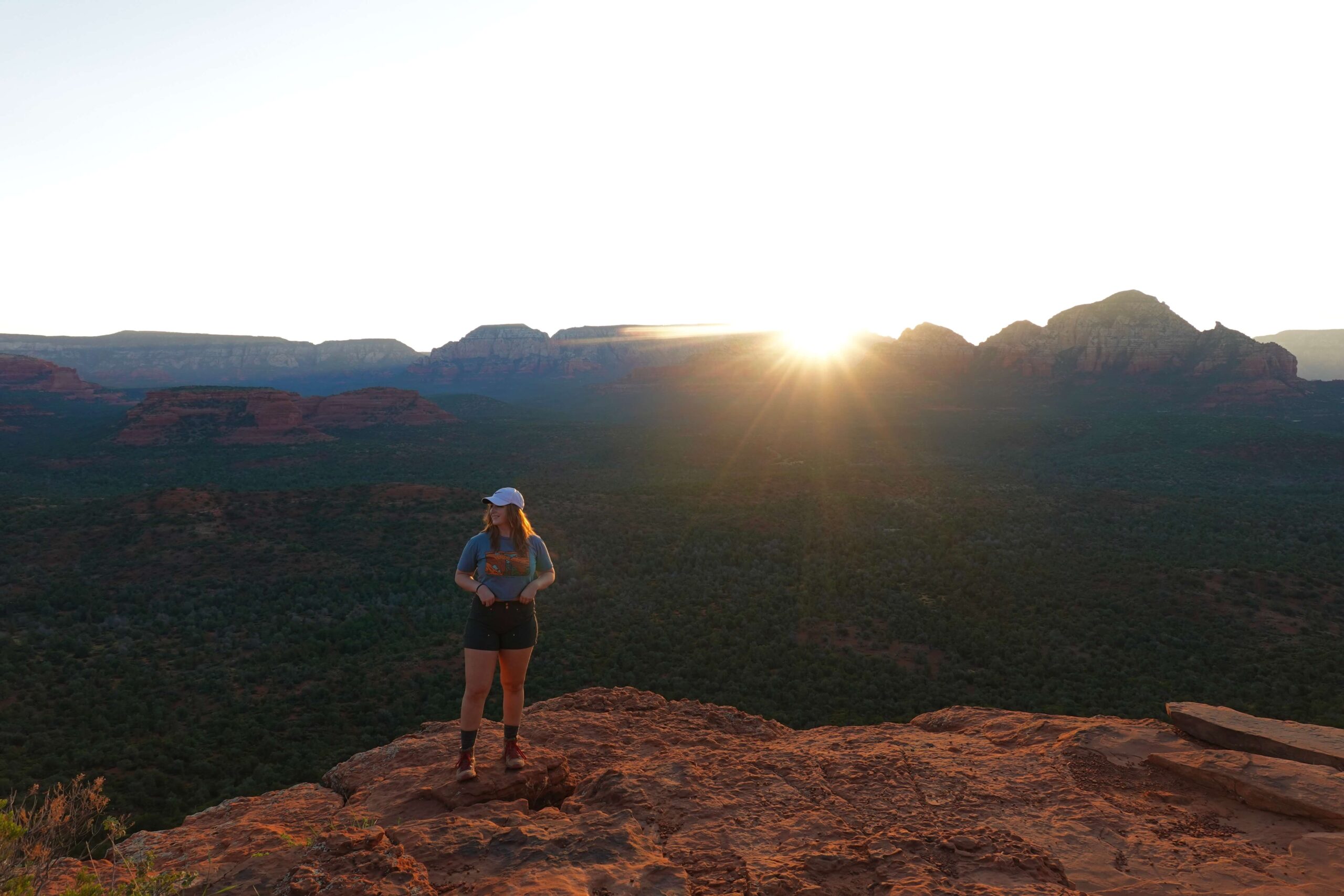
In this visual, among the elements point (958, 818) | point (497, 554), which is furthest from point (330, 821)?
point (958, 818)

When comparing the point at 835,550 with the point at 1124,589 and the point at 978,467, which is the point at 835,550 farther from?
the point at 978,467

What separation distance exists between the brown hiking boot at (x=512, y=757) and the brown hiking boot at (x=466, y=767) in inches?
10.5

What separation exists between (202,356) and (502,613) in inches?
7761

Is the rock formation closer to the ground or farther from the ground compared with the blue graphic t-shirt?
closer to the ground

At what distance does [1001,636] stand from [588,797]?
53.4 ft

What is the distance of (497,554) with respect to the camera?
17.0 feet

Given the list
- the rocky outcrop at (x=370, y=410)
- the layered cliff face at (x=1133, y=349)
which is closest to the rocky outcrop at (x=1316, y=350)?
the layered cliff face at (x=1133, y=349)

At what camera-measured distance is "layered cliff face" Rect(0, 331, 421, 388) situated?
5827 inches

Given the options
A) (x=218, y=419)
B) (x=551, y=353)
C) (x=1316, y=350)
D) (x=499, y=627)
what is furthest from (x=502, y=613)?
(x=1316, y=350)

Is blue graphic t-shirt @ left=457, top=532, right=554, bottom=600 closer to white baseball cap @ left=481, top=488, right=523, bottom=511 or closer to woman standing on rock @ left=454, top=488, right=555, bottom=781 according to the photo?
woman standing on rock @ left=454, top=488, right=555, bottom=781

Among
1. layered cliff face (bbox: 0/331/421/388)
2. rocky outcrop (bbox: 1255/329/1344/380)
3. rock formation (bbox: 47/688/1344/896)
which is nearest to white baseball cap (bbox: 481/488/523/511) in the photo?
rock formation (bbox: 47/688/1344/896)

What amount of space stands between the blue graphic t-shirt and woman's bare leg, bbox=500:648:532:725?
0.50 meters

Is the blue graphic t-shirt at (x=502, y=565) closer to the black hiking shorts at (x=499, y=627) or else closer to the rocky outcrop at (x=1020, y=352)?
the black hiking shorts at (x=499, y=627)

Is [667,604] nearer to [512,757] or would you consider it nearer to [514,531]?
[512,757]
